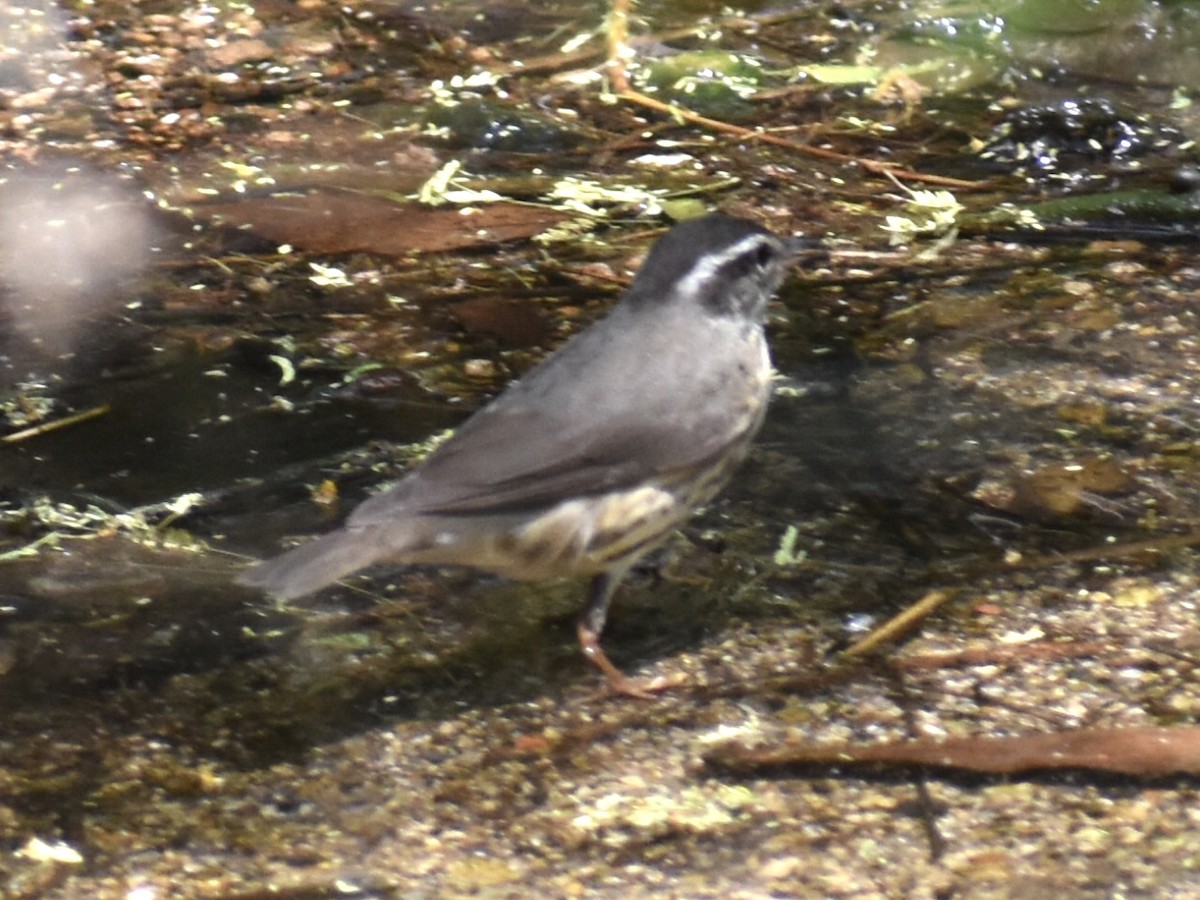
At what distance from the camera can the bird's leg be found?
3.99 m

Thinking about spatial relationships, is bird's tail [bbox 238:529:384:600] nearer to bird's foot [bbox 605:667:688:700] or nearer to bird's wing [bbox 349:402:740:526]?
bird's wing [bbox 349:402:740:526]

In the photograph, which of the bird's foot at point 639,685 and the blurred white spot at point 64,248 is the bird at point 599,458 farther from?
the blurred white spot at point 64,248

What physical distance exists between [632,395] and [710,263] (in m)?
0.59

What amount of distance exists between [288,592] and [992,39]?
214 inches

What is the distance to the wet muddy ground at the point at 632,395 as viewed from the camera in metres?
3.46

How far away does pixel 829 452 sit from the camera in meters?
4.92

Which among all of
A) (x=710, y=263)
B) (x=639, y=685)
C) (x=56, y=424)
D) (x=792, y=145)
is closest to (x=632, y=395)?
(x=710, y=263)

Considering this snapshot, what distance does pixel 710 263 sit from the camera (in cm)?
475

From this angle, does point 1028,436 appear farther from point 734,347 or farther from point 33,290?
point 33,290

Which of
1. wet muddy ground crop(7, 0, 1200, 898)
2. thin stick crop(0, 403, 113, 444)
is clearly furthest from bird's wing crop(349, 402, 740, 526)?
thin stick crop(0, 403, 113, 444)

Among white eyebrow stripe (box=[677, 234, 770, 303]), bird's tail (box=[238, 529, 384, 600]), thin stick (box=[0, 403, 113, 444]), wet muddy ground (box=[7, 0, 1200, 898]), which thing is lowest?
thin stick (box=[0, 403, 113, 444])

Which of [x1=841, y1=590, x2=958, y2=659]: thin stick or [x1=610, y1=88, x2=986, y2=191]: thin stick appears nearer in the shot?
[x1=841, y1=590, x2=958, y2=659]: thin stick

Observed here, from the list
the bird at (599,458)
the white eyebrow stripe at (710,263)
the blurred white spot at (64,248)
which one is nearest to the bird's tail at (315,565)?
the bird at (599,458)

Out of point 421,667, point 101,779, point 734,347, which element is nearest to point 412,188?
point 734,347
